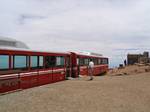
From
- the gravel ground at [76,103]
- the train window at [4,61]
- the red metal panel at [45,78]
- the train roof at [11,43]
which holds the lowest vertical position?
the gravel ground at [76,103]

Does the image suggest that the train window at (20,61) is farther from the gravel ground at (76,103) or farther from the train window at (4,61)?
the gravel ground at (76,103)

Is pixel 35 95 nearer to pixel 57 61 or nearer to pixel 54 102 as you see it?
pixel 54 102

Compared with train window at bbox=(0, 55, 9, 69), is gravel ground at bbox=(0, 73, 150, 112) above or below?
below

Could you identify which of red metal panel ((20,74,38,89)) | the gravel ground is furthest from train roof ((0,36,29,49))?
the gravel ground

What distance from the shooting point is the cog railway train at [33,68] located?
14.3m

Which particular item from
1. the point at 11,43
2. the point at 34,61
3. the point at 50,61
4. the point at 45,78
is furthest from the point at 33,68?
the point at 50,61

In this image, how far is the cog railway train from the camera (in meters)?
14.3

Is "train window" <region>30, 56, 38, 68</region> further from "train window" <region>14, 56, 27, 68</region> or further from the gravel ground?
the gravel ground

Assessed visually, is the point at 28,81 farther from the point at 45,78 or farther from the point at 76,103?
the point at 76,103

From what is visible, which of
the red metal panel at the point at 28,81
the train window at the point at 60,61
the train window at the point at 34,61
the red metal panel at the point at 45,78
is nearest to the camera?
the red metal panel at the point at 28,81

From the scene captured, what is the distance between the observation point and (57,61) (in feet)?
70.3

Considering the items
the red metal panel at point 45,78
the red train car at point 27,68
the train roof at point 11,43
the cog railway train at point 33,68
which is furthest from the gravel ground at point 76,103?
the red metal panel at point 45,78

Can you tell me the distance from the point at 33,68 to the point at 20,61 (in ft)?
5.39

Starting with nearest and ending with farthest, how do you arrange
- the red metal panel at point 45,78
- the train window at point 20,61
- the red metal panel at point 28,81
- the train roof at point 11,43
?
1. the train roof at point 11,43
2. the train window at point 20,61
3. the red metal panel at point 28,81
4. the red metal panel at point 45,78
